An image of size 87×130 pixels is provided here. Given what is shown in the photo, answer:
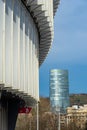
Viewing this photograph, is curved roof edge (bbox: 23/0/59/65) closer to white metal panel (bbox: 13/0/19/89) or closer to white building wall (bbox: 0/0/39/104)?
Answer: white building wall (bbox: 0/0/39/104)

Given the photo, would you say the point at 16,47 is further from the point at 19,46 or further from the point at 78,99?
the point at 78,99

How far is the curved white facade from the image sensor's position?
26.3 meters

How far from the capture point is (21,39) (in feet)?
98.6

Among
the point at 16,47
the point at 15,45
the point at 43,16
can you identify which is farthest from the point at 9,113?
the point at 15,45

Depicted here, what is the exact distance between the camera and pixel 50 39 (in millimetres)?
39531

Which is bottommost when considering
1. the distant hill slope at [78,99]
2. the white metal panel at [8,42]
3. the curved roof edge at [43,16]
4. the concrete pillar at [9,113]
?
the concrete pillar at [9,113]

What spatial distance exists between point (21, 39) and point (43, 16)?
3823 mm

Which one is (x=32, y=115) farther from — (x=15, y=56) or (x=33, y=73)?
(x=15, y=56)

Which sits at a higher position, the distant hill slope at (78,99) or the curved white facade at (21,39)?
the distant hill slope at (78,99)

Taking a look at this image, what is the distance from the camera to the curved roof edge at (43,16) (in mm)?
30959

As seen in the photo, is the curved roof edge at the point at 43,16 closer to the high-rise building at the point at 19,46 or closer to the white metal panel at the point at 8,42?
the high-rise building at the point at 19,46

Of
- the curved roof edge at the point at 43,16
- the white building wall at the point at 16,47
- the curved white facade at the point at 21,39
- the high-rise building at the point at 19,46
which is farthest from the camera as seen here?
the curved roof edge at the point at 43,16

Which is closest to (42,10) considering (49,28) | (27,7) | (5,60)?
(27,7)

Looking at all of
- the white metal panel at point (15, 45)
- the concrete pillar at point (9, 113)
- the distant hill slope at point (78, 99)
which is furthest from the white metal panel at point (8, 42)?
the distant hill slope at point (78, 99)
